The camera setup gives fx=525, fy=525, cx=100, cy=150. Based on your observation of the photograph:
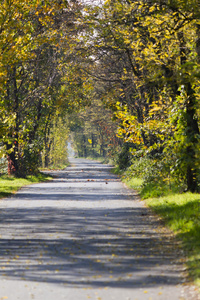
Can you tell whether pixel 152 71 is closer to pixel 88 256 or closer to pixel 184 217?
pixel 184 217

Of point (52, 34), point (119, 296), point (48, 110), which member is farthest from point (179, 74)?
point (48, 110)

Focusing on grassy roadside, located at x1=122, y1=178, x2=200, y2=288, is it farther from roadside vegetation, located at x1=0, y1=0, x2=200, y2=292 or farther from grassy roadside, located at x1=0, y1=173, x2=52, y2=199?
grassy roadside, located at x1=0, y1=173, x2=52, y2=199

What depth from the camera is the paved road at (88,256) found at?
6.60 metres

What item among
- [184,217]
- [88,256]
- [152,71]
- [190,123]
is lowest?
[88,256]

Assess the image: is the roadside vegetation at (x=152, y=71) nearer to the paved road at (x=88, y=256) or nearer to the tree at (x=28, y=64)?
the tree at (x=28, y=64)

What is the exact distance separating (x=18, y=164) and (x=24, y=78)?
A: 215 inches

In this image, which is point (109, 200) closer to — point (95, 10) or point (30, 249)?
point (95, 10)

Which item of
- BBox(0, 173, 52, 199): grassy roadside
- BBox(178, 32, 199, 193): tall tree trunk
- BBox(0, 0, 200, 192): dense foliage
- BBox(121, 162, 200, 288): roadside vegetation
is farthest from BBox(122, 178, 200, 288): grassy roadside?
BBox(0, 173, 52, 199): grassy roadside

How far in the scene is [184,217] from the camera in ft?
38.8

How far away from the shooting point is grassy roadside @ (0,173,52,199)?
2220 cm

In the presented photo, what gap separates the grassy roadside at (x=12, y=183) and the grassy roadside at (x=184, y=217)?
6.58 metres

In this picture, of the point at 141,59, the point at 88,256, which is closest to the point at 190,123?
the point at 141,59

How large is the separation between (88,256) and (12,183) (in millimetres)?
19187

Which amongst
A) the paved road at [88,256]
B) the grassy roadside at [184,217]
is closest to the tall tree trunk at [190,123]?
the grassy roadside at [184,217]
